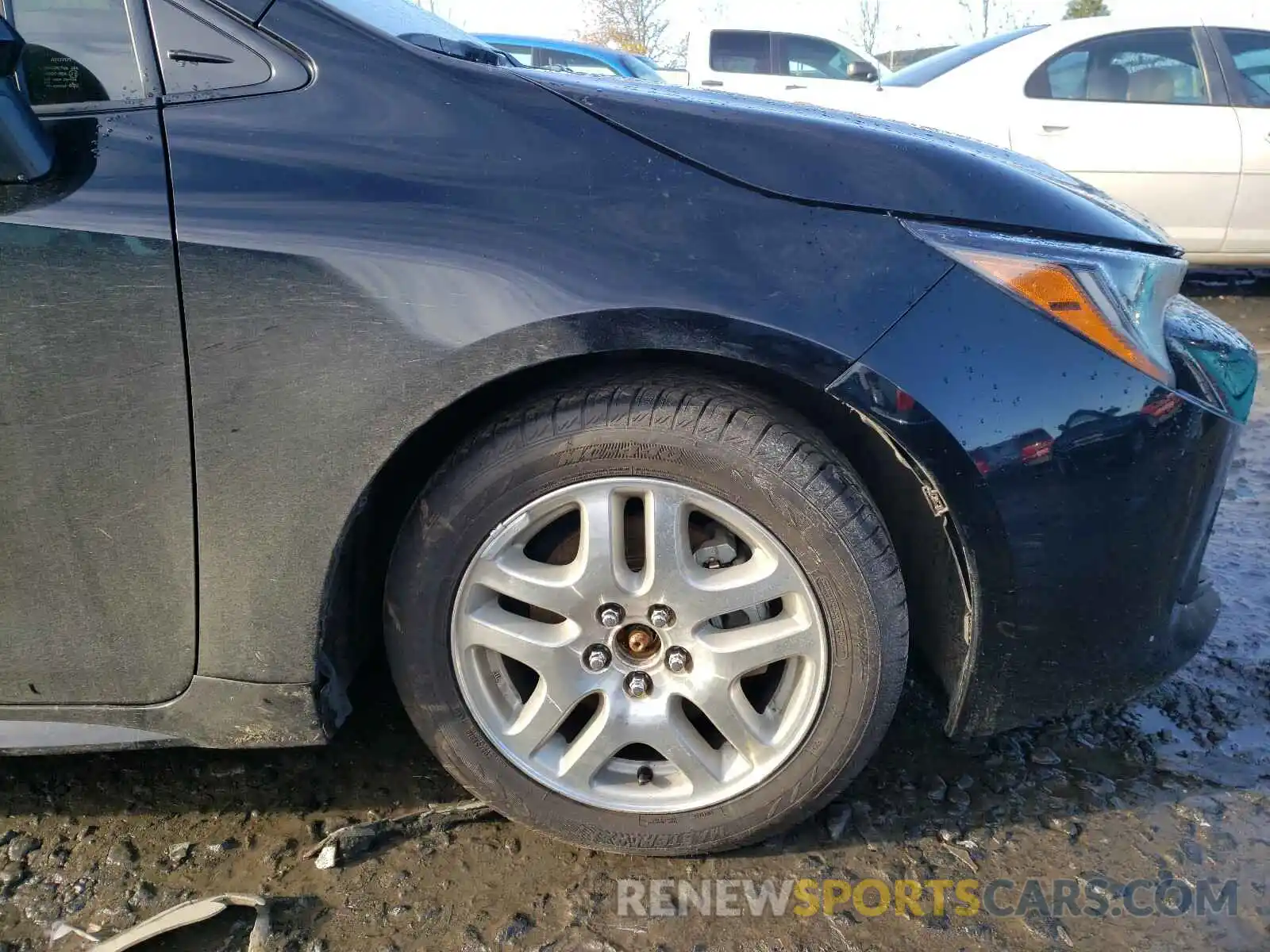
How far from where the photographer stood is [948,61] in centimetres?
604

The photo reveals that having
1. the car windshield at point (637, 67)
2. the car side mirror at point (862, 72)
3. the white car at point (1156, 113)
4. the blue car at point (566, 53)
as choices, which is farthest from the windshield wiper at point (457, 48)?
the blue car at point (566, 53)

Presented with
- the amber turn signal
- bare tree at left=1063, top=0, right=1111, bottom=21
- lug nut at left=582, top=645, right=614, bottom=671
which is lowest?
lug nut at left=582, top=645, right=614, bottom=671

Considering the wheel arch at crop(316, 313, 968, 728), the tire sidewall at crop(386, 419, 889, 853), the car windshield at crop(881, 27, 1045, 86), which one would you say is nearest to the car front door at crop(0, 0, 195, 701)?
the wheel arch at crop(316, 313, 968, 728)

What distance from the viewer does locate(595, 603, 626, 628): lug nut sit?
5.32ft

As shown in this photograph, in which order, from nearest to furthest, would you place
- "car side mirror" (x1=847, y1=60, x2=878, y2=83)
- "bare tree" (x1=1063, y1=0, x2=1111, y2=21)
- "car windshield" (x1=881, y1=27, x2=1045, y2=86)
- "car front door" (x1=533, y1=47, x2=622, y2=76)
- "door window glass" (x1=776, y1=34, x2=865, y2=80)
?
"car windshield" (x1=881, y1=27, x2=1045, y2=86), "car side mirror" (x1=847, y1=60, x2=878, y2=83), "door window glass" (x1=776, y1=34, x2=865, y2=80), "car front door" (x1=533, y1=47, x2=622, y2=76), "bare tree" (x1=1063, y1=0, x2=1111, y2=21)

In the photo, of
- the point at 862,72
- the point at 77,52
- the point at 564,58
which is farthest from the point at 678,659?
the point at 564,58

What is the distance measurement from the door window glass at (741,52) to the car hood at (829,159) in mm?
7518

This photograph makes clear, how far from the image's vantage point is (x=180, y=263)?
1441mm

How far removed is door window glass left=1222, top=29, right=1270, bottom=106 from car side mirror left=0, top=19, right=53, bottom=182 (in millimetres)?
6349

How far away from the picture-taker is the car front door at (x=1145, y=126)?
5.42m

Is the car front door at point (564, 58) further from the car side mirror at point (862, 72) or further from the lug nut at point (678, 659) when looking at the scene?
the lug nut at point (678, 659)

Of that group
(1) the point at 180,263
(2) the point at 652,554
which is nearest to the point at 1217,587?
(2) the point at 652,554

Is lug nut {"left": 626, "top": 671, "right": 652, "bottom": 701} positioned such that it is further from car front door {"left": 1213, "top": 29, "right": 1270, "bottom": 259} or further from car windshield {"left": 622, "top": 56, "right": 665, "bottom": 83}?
car windshield {"left": 622, "top": 56, "right": 665, "bottom": 83}

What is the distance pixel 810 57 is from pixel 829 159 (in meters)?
8.04
